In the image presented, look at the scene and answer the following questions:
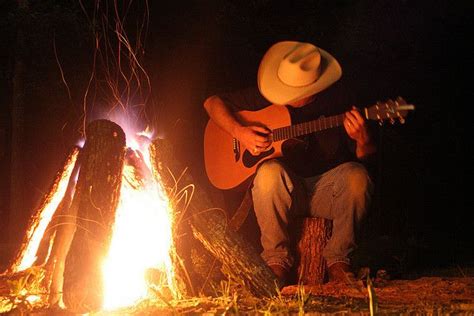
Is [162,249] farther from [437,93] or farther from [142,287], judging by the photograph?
[437,93]

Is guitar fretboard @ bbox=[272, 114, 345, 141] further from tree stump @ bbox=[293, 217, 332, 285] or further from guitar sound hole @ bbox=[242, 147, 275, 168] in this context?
tree stump @ bbox=[293, 217, 332, 285]

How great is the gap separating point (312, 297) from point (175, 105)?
3.40m

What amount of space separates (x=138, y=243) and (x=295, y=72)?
6.08 ft

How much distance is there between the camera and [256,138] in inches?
177

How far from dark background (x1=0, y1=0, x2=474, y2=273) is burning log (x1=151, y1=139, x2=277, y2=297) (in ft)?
5.79

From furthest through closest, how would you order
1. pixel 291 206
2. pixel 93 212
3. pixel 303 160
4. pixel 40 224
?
pixel 303 160 → pixel 291 206 → pixel 40 224 → pixel 93 212

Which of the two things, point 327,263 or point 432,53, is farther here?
point 432,53

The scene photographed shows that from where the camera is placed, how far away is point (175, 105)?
6047mm

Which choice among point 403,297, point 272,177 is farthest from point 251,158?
point 403,297

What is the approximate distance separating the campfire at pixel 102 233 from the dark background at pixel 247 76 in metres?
1.77

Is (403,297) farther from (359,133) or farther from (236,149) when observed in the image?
(236,149)

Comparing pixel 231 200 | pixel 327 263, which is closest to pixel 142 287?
pixel 327 263

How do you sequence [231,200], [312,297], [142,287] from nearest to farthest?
1. [312,297]
2. [142,287]
3. [231,200]

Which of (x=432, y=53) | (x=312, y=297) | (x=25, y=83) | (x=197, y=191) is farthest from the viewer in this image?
(x=432, y=53)
